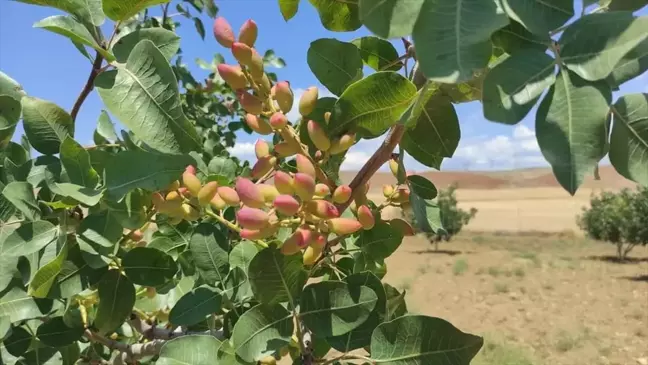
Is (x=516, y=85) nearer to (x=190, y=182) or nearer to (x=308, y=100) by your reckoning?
(x=308, y=100)

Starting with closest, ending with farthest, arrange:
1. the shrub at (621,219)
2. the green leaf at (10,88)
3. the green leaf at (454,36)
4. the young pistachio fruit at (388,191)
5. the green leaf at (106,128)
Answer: the green leaf at (454,36) → the green leaf at (10,88) → the young pistachio fruit at (388,191) → the green leaf at (106,128) → the shrub at (621,219)

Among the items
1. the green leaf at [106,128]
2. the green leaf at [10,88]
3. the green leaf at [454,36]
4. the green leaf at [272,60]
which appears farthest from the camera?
the green leaf at [272,60]

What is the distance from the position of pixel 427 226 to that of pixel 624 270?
1365cm

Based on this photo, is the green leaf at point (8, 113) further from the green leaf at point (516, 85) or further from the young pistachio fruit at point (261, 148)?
the green leaf at point (516, 85)

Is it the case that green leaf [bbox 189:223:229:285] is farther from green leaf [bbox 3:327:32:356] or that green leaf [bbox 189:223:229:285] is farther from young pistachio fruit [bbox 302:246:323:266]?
green leaf [bbox 3:327:32:356]

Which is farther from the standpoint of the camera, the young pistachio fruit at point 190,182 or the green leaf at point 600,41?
the young pistachio fruit at point 190,182

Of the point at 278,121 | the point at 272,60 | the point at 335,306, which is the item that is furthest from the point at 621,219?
the point at 278,121

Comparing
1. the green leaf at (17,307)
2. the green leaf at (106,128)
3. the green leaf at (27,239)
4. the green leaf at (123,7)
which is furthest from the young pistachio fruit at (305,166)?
the green leaf at (106,128)

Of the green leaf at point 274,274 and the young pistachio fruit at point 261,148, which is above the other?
the young pistachio fruit at point 261,148

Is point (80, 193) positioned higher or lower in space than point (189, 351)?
higher

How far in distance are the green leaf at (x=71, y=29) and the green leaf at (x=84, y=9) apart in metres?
0.01

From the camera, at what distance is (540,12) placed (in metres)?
0.41

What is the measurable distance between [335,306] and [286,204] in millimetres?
170

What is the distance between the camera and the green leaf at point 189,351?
68 cm
